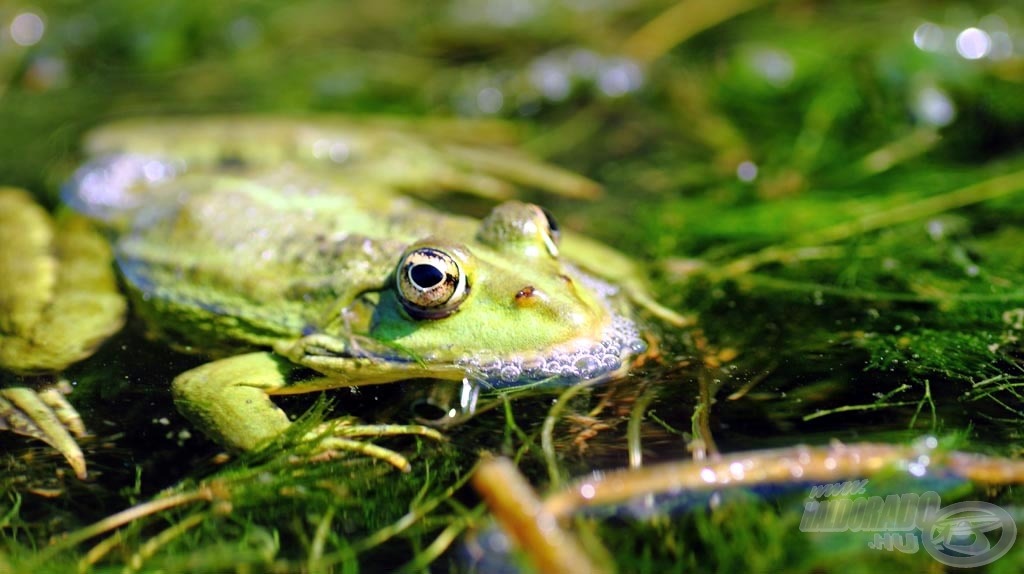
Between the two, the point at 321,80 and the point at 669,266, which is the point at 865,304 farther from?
the point at 321,80

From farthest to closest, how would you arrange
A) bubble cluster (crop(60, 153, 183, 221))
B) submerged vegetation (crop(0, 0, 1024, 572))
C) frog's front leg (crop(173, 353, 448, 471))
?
bubble cluster (crop(60, 153, 183, 221)) → frog's front leg (crop(173, 353, 448, 471)) → submerged vegetation (crop(0, 0, 1024, 572))

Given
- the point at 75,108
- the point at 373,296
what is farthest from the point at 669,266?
the point at 75,108

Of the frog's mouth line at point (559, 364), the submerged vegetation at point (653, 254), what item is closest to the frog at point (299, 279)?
the frog's mouth line at point (559, 364)

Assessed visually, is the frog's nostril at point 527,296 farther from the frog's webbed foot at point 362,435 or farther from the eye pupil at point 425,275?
the frog's webbed foot at point 362,435

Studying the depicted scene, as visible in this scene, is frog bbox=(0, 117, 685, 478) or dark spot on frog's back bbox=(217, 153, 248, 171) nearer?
frog bbox=(0, 117, 685, 478)

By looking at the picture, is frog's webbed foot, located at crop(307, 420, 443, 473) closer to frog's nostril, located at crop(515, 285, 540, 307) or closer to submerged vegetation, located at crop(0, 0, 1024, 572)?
submerged vegetation, located at crop(0, 0, 1024, 572)

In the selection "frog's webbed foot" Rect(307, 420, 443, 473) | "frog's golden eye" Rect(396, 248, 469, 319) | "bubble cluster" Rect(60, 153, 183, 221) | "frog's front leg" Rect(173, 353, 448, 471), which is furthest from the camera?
"bubble cluster" Rect(60, 153, 183, 221)

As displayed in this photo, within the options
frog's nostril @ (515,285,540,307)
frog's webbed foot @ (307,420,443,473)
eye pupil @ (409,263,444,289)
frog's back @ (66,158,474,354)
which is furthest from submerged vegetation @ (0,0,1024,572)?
eye pupil @ (409,263,444,289)

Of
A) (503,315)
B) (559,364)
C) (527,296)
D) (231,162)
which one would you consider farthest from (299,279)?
(231,162)

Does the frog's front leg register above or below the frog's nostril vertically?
below
